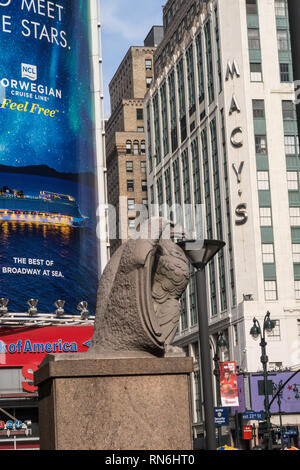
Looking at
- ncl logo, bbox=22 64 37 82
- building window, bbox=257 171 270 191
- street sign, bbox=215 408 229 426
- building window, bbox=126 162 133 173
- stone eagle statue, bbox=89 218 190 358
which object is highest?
building window, bbox=126 162 133 173

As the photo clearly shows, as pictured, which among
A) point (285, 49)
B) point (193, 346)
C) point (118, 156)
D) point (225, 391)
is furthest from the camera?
point (118, 156)

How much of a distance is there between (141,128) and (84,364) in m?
135

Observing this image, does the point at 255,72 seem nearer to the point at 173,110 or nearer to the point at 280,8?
the point at 280,8

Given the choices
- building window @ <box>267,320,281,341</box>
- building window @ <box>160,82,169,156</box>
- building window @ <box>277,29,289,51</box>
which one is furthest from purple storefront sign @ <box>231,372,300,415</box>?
building window @ <box>160,82,169,156</box>

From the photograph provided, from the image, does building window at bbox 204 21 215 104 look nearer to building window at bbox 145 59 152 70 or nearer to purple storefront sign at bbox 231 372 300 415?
purple storefront sign at bbox 231 372 300 415

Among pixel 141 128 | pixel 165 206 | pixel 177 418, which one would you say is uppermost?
pixel 141 128

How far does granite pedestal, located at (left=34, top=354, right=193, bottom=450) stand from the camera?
9.00m

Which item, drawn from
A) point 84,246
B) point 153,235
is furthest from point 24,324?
point 153,235

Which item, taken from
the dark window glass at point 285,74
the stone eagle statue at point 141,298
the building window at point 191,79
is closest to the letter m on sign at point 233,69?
the dark window glass at point 285,74

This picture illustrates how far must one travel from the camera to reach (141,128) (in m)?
143

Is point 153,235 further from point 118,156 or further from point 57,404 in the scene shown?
point 118,156

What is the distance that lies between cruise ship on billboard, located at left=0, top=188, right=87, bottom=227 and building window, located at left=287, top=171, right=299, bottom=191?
40.1 m

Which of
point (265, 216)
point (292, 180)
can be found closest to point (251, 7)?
point (292, 180)

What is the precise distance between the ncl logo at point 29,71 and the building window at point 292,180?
41.8 m
